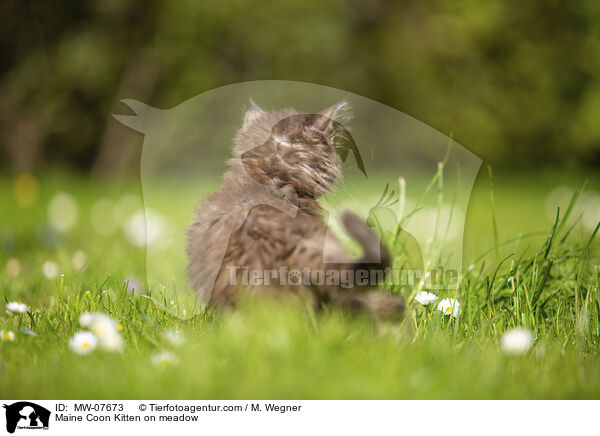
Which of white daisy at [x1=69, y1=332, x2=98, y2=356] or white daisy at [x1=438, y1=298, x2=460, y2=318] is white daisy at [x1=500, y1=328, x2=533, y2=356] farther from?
white daisy at [x1=69, y1=332, x2=98, y2=356]

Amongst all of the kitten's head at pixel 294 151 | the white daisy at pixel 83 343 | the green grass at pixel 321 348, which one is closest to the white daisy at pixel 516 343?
the green grass at pixel 321 348

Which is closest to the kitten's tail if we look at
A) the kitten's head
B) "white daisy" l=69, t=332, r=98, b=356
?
the kitten's head

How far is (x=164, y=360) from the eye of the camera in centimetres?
159

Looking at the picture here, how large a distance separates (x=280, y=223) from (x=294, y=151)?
299 millimetres

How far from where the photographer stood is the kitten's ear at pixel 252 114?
1.99 m

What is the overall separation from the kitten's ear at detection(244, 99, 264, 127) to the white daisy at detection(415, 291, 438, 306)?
0.89m

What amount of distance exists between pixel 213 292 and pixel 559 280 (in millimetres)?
1504

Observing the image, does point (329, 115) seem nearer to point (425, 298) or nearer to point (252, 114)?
point (252, 114)

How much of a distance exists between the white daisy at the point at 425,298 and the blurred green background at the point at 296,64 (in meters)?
6.15
